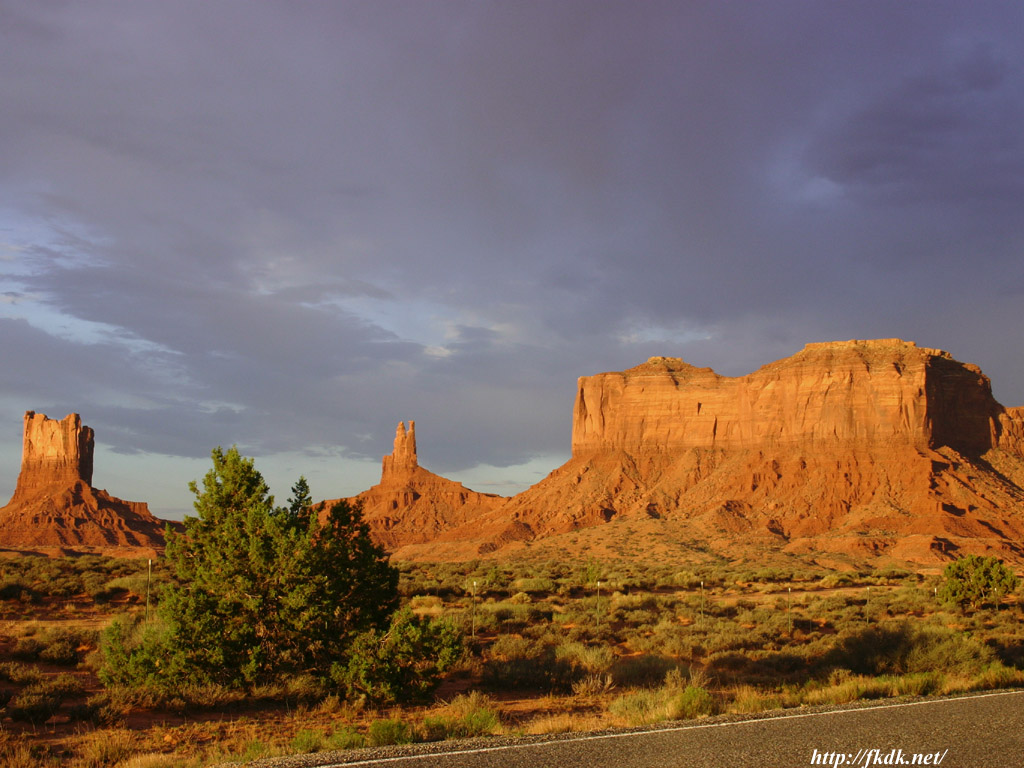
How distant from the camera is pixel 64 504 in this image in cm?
11119

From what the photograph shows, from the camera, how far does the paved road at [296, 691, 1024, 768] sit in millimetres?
8508

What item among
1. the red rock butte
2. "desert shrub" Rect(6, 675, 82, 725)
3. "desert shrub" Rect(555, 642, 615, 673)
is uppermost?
the red rock butte

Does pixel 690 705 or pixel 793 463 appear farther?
pixel 793 463

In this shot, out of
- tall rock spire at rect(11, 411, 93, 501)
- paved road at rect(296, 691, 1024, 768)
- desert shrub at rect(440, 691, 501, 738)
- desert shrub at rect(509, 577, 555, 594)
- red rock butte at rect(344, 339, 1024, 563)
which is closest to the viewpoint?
paved road at rect(296, 691, 1024, 768)

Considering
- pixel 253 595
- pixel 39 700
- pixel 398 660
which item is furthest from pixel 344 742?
pixel 39 700

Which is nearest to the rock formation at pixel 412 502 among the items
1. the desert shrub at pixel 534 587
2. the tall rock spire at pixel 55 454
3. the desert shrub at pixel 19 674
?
the tall rock spire at pixel 55 454

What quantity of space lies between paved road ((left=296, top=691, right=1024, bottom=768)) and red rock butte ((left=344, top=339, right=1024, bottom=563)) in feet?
207

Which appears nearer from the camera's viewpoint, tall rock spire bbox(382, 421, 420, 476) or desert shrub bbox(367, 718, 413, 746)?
desert shrub bbox(367, 718, 413, 746)

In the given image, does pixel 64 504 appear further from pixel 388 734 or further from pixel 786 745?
pixel 786 745

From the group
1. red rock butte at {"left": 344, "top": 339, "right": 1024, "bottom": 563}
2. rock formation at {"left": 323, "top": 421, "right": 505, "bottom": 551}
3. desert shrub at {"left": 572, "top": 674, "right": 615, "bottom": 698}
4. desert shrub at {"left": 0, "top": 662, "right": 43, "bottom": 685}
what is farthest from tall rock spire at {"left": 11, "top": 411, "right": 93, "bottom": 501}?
desert shrub at {"left": 572, "top": 674, "right": 615, "bottom": 698}

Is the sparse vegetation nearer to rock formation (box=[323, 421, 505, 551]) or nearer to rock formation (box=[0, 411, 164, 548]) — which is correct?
rock formation (box=[0, 411, 164, 548])

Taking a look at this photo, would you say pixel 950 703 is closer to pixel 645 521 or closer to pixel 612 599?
pixel 612 599

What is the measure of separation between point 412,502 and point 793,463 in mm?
62627

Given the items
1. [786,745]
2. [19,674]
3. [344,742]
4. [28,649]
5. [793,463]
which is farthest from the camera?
[793,463]
